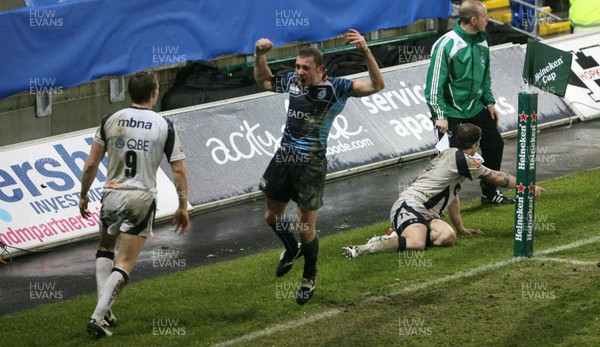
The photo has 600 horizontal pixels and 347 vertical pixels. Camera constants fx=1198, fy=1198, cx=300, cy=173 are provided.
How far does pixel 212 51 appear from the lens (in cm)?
1703

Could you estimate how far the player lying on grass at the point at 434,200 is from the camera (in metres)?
11.7

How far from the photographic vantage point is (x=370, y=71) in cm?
978

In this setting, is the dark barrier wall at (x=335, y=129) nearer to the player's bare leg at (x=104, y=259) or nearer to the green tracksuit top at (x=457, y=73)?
the green tracksuit top at (x=457, y=73)

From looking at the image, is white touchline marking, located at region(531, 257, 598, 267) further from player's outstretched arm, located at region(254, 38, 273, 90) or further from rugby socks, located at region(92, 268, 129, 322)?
rugby socks, located at region(92, 268, 129, 322)

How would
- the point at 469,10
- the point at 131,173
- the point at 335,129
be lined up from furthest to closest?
the point at 335,129
the point at 469,10
the point at 131,173

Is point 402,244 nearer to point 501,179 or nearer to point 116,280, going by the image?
point 501,179

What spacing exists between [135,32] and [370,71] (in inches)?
268

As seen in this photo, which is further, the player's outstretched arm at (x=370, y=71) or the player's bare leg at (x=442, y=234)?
the player's bare leg at (x=442, y=234)

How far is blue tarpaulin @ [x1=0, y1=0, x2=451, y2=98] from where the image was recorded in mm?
14680

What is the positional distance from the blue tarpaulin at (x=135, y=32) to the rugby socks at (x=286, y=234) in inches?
213

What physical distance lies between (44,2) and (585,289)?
817 cm

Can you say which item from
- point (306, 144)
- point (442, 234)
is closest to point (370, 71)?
point (306, 144)

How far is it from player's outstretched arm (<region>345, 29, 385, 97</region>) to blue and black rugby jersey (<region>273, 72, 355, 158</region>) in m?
0.12

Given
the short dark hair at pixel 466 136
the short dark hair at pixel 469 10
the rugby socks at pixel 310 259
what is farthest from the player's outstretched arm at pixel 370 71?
the short dark hair at pixel 469 10
